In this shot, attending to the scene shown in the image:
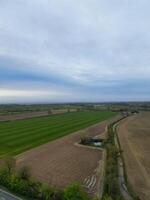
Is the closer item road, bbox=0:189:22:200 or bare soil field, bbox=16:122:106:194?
road, bbox=0:189:22:200

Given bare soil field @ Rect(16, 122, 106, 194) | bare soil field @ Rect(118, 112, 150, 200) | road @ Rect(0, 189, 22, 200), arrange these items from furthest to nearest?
1. bare soil field @ Rect(16, 122, 106, 194)
2. bare soil field @ Rect(118, 112, 150, 200)
3. road @ Rect(0, 189, 22, 200)

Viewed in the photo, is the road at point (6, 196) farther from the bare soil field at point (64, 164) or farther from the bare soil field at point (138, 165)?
the bare soil field at point (138, 165)

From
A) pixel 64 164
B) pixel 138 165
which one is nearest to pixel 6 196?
pixel 64 164

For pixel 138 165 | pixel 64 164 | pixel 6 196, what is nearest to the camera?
pixel 6 196

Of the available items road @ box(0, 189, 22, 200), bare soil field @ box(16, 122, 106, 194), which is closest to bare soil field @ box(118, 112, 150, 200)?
bare soil field @ box(16, 122, 106, 194)

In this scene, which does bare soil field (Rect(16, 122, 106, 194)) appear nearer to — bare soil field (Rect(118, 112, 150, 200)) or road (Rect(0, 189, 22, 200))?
bare soil field (Rect(118, 112, 150, 200))

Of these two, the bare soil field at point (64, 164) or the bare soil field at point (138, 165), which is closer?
the bare soil field at point (138, 165)

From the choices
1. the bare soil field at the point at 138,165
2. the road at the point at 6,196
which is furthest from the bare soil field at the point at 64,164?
the road at the point at 6,196

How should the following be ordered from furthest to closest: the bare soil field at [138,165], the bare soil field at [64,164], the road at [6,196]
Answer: the bare soil field at [64,164], the bare soil field at [138,165], the road at [6,196]

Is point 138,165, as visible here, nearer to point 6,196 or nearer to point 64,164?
point 64,164
